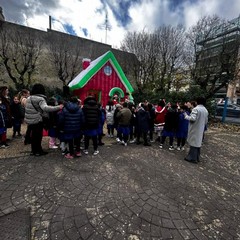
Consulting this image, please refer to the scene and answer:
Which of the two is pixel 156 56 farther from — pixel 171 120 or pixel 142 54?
pixel 171 120

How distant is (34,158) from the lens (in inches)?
164

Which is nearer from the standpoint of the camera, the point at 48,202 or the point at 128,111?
the point at 48,202

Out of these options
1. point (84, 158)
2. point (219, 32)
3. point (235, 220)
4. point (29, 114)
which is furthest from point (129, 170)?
point (219, 32)

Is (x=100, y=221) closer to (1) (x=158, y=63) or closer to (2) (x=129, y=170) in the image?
(2) (x=129, y=170)

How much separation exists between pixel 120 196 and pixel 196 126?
3115 millimetres

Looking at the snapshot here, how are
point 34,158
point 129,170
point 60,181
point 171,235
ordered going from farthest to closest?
point 34,158, point 129,170, point 60,181, point 171,235

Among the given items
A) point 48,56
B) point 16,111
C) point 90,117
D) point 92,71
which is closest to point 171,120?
point 90,117

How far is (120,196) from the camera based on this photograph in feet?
9.45

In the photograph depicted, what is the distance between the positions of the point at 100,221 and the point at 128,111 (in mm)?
3781

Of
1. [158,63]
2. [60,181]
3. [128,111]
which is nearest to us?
[60,181]

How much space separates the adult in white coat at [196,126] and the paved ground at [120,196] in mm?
422

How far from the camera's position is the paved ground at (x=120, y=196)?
2234mm

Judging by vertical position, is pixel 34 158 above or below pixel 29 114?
below

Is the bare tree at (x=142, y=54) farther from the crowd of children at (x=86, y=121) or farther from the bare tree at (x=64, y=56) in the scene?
the crowd of children at (x=86, y=121)
